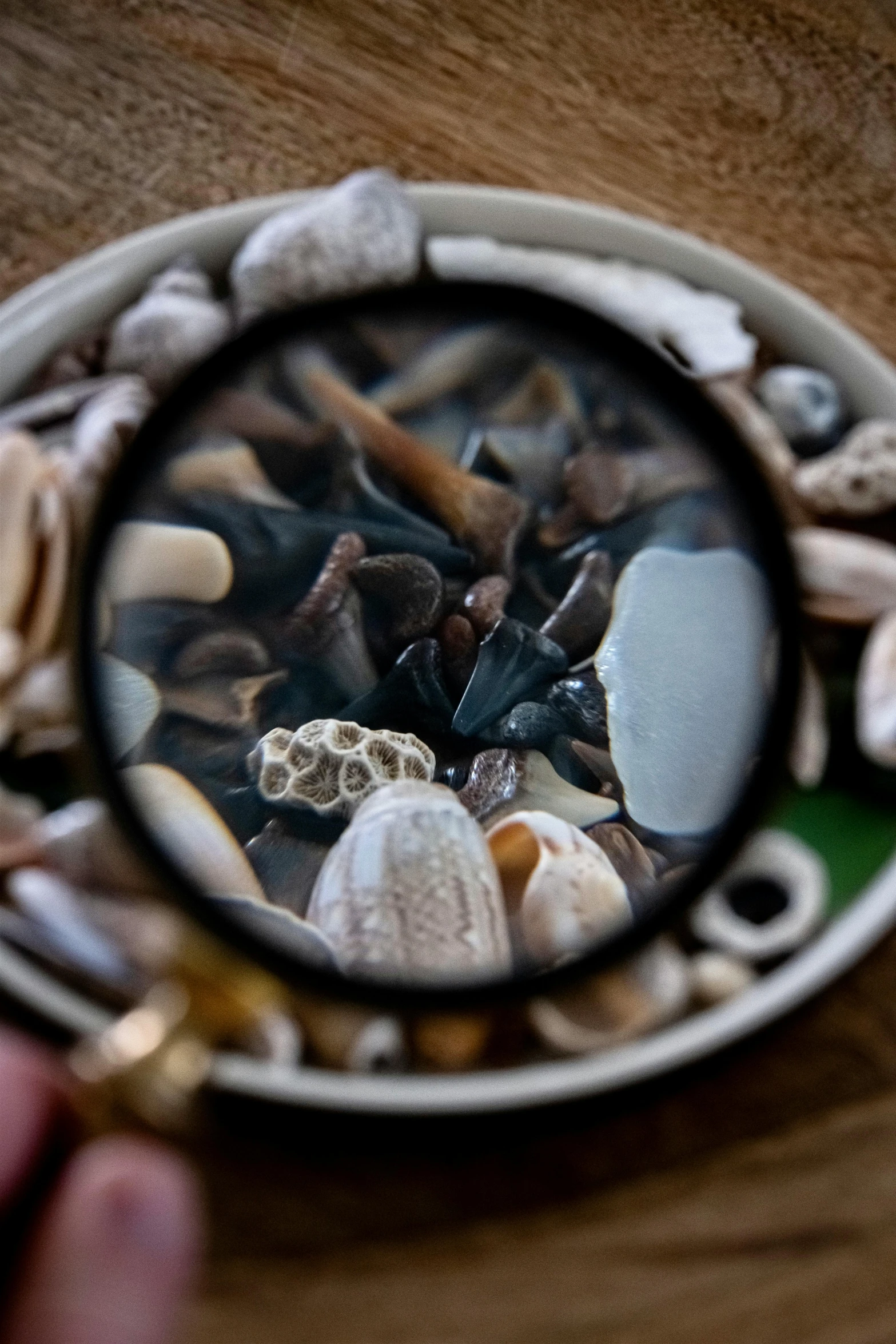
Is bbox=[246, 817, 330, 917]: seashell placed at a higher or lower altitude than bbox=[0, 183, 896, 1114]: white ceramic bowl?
lower

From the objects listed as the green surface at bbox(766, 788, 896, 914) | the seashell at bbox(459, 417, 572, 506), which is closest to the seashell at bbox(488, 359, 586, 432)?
the seashell at bbox(459, 417, 572, 506)

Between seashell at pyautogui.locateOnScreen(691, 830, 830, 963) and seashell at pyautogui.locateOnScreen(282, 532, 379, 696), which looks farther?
seashell at pyautogui.locateOnScreen(282, 532, 379, 696)

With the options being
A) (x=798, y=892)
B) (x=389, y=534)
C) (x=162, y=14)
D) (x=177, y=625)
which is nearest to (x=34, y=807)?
(x=177, y=625)

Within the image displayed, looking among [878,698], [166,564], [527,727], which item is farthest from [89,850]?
[878,698]

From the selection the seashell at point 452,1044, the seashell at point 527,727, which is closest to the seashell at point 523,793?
the seashell at point 527,727

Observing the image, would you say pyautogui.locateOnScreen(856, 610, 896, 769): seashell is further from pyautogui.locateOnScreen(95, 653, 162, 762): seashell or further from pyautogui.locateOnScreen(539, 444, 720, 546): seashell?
pyautogui.locateOnScreen(95, 653, 162, 762): seashell

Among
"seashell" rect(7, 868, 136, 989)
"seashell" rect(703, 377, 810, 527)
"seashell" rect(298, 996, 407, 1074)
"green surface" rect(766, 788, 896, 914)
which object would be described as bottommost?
"seashell" rect(7, 868, 136, 989)

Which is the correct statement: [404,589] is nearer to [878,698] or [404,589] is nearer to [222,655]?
[222,655]
